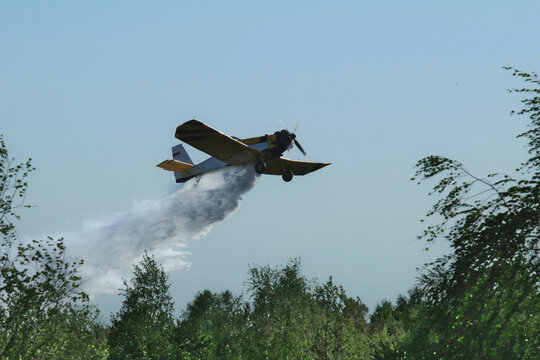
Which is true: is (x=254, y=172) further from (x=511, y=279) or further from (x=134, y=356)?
(x=511, y=279)

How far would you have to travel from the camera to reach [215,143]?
39.5 meters

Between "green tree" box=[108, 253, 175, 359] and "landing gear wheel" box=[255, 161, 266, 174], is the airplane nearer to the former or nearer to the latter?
"landing gear wheel" box=[255, 161, 266, 174]

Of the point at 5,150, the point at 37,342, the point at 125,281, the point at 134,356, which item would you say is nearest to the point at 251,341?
the point at 134,356

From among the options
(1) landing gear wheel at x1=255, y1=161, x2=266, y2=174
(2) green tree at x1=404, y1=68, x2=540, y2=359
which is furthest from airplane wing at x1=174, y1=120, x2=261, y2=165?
(2) green tree at x1=404, y1=68, x2=540, y2=359

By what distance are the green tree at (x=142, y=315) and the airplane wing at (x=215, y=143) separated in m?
15.5

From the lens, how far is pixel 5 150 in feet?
80.1

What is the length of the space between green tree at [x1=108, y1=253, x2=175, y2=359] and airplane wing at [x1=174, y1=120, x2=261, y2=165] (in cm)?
1552

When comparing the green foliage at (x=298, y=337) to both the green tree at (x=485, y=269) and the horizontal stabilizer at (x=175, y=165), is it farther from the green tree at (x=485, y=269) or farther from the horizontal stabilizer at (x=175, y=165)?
the green tree at (x=485, y=269)

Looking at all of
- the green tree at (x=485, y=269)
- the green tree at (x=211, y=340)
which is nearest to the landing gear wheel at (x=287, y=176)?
the green tree at (x=211, y=340)

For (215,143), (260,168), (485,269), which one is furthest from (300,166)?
(485,269)

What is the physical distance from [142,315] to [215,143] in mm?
20220

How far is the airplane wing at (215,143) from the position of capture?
124 feet

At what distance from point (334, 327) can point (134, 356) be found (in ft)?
51.9

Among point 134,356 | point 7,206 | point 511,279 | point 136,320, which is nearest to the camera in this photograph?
point 511,279
